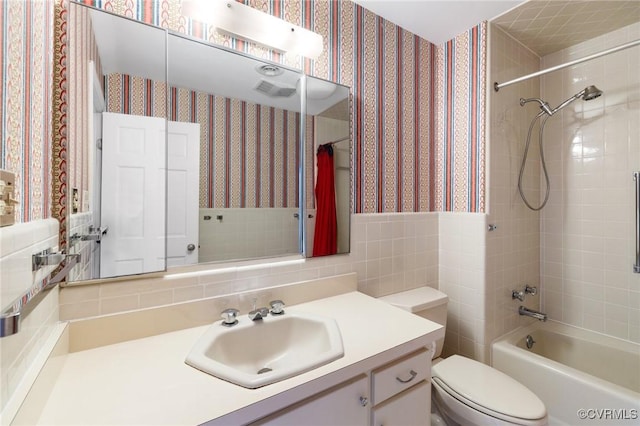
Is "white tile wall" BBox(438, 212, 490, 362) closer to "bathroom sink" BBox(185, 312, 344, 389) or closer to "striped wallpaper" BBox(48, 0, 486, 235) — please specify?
"striped wallpaper" BBox(48, 0, 486, 235)

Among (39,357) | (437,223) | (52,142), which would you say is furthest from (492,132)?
(39,357)

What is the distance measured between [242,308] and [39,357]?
0.63 metres

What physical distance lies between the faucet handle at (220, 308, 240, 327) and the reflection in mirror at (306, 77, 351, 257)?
0.46m

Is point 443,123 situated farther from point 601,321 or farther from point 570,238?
point 601,321

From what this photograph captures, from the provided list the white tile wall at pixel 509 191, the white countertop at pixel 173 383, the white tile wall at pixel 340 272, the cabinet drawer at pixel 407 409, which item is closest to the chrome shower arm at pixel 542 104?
the white tile wall at pixel 509 191

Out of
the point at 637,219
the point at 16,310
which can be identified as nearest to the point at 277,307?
the point at 16,310

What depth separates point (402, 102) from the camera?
183cm

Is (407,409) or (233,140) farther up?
(233,140)

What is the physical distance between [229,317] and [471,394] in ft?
3.60

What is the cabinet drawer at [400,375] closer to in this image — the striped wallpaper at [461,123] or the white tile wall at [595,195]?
the striped wallpaper at [461,123]

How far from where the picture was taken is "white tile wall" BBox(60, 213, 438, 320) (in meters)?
1.01

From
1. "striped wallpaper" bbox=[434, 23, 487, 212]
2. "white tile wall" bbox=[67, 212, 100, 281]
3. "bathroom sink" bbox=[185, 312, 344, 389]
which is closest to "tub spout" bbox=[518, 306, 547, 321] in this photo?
"striped wallpaper" bbox=[434, 23, 487, 212]

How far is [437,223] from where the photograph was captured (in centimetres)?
200
